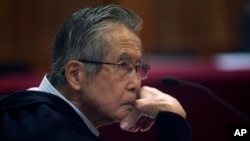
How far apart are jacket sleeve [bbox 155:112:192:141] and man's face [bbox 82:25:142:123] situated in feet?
0.36

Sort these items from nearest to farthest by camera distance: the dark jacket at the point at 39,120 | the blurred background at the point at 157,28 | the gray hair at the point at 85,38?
the dark jacket at the point at 39,120
the gray hair at the point at 85,38
the blurred background at the point at 157,28

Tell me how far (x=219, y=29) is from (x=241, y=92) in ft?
6.71

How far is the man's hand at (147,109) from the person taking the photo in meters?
1.72

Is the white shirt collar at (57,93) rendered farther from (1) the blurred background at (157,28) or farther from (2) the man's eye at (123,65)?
(1) the blurred background at (157,28)

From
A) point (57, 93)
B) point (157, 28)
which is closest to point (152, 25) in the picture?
point (157, 28)

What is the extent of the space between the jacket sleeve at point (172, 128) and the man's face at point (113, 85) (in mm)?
109

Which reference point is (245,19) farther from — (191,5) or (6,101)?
(6,101)

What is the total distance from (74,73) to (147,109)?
0.25 meters

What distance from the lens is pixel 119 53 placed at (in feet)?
5.41

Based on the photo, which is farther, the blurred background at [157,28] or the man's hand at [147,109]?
the blurred background at [157,28]

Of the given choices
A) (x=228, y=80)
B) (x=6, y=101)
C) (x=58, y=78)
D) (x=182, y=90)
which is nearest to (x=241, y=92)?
(x=228, y=80)

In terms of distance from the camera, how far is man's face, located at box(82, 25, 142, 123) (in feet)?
5.38

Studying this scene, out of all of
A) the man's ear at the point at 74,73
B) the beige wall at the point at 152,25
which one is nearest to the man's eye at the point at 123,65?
the man's ear at the point at 74,73

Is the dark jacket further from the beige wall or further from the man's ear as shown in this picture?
the beige wall
